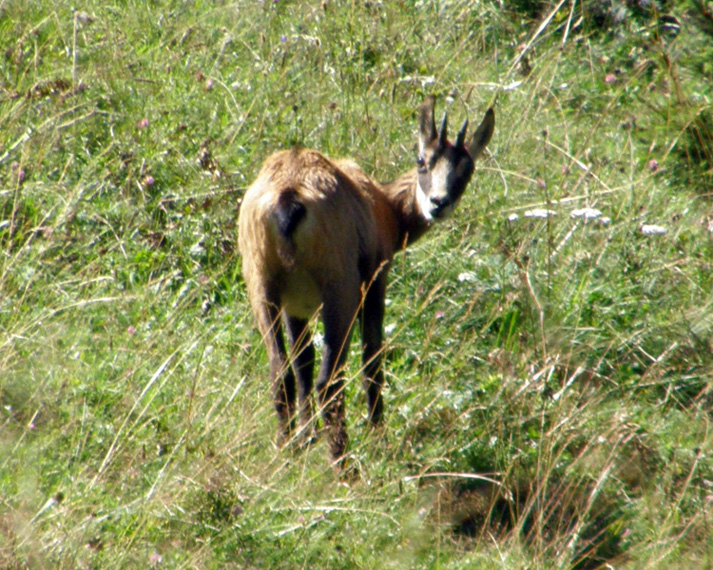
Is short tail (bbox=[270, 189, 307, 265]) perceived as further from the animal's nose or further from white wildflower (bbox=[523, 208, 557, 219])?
white wildflower (bbox=[523, 208, 557, 219])

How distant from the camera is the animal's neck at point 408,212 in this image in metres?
6.33

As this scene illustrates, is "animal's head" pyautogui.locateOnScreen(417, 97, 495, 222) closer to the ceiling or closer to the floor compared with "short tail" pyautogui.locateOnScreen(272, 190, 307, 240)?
closer to the floor

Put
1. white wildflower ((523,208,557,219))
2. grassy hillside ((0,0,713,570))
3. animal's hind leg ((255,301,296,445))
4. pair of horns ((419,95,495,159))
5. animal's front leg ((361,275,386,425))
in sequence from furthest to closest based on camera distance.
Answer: white wildflower ((523,208,557,219)), pair of horns ((419,95,495,159)), animal's front leg ((361,275,386,425)), animal's hind leg ((255,301,296,445)), grassy hillside ((0,0,713,570))

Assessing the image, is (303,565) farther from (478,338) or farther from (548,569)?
(478,338)

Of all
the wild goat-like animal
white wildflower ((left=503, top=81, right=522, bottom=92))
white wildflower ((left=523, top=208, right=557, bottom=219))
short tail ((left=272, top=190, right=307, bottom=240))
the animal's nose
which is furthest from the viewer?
white wildflower ((left=503, top=81, right=522, bottom=92))

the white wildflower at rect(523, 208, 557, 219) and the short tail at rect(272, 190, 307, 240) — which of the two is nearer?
the short tail at rect(272, 190, 307, 240)

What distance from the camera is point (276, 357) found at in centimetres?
503

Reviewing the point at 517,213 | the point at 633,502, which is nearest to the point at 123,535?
the point at 633,502

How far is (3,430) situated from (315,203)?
175cm

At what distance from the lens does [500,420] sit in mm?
5055

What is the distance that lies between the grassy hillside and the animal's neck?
0.24 meters

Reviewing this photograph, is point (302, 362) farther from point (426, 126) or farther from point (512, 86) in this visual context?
point (512, 86)

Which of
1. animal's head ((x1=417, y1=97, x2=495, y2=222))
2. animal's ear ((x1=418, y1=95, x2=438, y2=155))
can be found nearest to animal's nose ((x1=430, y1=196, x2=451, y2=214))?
animal's head ((x1=417, y1=97, x2=495, y2=222))

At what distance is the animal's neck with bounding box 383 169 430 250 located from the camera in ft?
20.8
